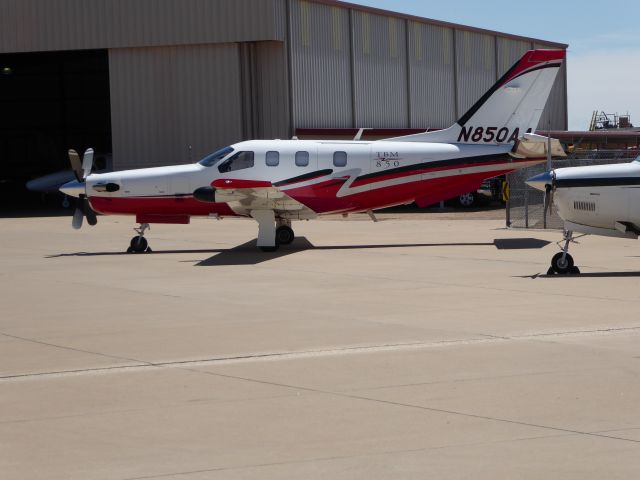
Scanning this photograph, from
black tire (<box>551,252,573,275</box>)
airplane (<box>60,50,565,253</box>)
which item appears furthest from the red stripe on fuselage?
black tire (<box>551,252,573,275</box>)

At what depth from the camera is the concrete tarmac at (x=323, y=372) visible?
6.37 m

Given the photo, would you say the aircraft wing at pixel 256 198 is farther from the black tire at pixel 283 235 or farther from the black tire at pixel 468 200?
the black tire at pixel 468 200

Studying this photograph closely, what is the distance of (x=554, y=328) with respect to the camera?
36.2 feet

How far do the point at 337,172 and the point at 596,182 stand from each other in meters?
7.59

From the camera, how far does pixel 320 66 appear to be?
4194 centimetres

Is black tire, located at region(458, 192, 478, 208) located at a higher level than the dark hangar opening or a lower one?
lower

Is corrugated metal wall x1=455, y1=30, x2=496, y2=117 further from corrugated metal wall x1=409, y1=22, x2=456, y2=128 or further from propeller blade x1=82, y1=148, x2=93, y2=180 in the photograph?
propeller blade x1=82, y1=148, x2=93, y2=180

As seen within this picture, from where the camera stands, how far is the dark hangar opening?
5497cm

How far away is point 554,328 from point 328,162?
12.1 metres

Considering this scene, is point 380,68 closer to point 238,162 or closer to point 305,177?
point 305,177

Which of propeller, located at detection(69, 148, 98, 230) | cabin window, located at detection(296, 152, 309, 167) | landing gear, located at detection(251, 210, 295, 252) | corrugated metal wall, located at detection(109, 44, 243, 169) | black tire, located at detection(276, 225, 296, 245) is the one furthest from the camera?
corrugated metal wall, located at detection(109, 44, 243, 169)

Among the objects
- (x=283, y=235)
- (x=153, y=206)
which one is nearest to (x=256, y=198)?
(x=283, y=235)

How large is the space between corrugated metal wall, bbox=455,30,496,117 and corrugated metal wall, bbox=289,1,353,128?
22.9ft

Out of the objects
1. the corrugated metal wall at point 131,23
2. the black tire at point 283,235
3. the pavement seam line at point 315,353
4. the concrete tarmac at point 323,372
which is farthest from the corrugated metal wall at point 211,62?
the pavement seam line at point 315,353
